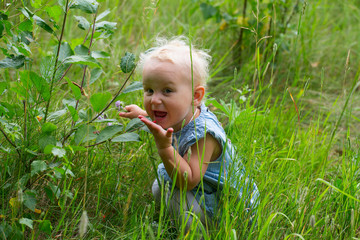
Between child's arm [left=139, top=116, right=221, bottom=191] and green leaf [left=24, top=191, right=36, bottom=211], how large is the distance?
0.47 metres

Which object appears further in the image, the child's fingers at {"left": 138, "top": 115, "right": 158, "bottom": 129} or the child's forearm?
the child's forearm

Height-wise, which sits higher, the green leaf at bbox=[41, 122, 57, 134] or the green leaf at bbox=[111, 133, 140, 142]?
the green leaf at bbox=[41, 122, 57, 134]

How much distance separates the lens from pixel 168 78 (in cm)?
184

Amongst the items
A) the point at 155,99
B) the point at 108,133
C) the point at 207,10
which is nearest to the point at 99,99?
the point at 108,133

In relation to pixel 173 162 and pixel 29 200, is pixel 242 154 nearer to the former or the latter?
pixel 173 162

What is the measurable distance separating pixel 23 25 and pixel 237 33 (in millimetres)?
2536

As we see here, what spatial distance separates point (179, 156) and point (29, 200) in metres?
0.56

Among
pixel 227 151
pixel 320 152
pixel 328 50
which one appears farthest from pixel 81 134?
pixel 328 50

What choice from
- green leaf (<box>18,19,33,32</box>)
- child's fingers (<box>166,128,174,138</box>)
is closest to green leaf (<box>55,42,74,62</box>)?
green leaf (<box>18,19,33,32</box>)

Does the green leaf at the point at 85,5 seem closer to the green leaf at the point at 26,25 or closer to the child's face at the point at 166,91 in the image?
the green leaf at the point at 26,25

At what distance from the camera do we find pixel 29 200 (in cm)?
161

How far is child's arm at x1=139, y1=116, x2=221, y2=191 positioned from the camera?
1.66 metres

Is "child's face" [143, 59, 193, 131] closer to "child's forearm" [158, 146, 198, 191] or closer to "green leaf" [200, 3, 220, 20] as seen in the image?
"child's forearm" [158, 146, 198, 191]

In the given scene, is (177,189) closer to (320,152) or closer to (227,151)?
(227,151)
